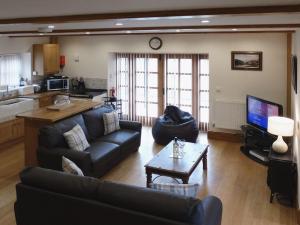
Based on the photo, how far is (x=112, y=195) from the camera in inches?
128

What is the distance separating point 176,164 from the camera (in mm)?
4922

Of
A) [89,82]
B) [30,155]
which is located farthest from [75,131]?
[89,82]

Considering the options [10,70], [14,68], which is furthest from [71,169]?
[14,68]

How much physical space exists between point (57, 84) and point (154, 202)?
631 centimetres

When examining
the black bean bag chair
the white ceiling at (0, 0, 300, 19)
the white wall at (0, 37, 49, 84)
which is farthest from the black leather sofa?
the white wall at (0, 37, 49, 84)

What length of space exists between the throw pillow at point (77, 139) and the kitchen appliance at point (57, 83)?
130 inches

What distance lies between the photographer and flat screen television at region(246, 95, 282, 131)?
6.08m

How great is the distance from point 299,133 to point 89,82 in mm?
5903

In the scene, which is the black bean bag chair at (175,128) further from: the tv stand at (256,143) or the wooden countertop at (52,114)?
the wooden countertop at (52,114)

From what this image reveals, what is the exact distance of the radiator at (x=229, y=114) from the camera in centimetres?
725

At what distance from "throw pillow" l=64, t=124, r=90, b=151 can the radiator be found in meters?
3.14

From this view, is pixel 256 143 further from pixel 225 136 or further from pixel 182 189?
pixel 182 189

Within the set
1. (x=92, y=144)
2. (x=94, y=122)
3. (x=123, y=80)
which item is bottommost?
(x=92, y=144)

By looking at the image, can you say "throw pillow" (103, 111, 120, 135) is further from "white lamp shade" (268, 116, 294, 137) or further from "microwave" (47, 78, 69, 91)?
"white lamp shade" (268, 116, 294, 137)
